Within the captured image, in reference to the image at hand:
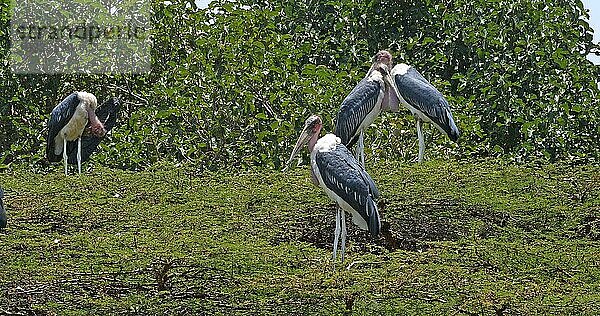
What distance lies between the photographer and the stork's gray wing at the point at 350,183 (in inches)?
222

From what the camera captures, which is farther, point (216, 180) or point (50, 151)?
point (50, 151)

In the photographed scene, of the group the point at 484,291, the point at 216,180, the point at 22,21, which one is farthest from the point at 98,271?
the point at 22,21

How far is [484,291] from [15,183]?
468 centimetres

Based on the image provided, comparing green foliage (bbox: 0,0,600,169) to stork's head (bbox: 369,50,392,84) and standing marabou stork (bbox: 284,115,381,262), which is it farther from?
standing marabou stork (bbox: 284,115,381,262)

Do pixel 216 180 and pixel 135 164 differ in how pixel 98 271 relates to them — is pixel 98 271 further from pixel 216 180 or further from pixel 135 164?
pixel 135 164

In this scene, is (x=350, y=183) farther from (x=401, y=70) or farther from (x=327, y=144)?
(x=401, y=70)

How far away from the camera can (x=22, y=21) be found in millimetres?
12148

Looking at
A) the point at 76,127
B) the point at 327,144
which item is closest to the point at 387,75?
the point at 327,144

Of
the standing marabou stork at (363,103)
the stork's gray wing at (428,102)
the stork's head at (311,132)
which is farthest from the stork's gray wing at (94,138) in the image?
the stork's head at (311,132)

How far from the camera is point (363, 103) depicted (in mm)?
7496

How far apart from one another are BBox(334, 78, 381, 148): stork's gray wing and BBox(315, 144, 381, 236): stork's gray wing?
1582 mm

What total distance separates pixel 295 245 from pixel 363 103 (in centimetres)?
145

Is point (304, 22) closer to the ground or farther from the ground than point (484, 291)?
farther from the ground

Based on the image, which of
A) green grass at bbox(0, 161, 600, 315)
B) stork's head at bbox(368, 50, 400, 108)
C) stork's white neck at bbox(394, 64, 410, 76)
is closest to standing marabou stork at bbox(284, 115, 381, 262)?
green grass at bbox(0, 161, 600, 315)
